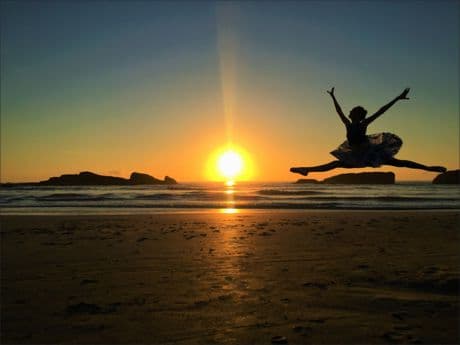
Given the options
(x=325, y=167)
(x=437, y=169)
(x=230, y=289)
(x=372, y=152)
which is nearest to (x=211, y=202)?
(x=230, y=289)

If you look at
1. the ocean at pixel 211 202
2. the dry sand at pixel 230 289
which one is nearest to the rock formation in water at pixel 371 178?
the ocean at pixel 211 202

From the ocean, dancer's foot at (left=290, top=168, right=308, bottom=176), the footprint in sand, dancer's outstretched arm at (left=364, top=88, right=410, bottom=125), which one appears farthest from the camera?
the ocean

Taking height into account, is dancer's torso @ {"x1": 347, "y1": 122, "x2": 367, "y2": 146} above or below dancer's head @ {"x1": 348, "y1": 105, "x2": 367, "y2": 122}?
below

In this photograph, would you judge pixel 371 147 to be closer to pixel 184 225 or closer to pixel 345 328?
pixel 345 328

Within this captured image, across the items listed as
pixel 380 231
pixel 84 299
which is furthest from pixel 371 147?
pixel 380 231

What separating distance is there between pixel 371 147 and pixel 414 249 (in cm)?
731

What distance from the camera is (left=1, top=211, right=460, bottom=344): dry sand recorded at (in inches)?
255

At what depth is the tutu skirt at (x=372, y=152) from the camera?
23.8ft

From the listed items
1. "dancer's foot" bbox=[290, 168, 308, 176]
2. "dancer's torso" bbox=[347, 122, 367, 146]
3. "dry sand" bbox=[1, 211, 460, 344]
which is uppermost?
"dancer's torso" bbox=[347, 122, 367, 146]

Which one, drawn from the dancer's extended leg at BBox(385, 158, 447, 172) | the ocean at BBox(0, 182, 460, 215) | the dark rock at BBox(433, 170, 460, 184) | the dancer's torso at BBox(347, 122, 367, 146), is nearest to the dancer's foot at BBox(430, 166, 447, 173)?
the dancer's extended leg at BBox(385, 158, 447, 172)

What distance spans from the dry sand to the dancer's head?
3286 mm

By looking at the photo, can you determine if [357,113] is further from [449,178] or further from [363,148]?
[449,178]

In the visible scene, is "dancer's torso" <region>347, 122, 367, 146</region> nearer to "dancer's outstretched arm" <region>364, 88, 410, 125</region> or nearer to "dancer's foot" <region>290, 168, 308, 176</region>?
Answer: "dancer's outstretched arm" <region>364, 88, 410, 125</region>

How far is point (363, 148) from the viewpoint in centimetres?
731
